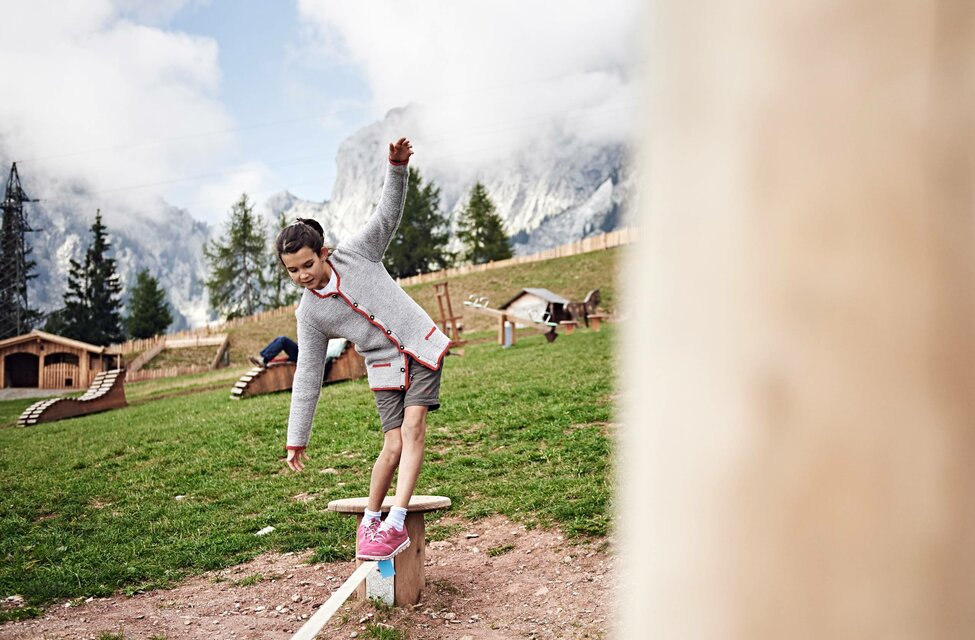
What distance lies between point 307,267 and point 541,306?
2006cm

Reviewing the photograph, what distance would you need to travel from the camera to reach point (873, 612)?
1.91 feet

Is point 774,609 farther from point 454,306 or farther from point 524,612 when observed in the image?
point 454,306

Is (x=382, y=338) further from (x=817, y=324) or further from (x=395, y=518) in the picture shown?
(x=817, y=324)

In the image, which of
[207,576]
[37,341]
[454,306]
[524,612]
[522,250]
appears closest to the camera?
[524,612]

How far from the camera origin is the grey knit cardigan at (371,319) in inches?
148

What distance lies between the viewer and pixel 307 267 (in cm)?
368

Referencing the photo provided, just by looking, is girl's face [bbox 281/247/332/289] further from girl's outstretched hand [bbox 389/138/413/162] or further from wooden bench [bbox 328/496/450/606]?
wooden bench [bbox 328/496/450/606]

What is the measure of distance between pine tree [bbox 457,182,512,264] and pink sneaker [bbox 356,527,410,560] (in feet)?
171

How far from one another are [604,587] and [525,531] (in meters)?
1.19

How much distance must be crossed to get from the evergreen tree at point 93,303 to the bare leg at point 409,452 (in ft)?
165

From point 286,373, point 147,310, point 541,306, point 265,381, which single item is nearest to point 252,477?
point 265,381

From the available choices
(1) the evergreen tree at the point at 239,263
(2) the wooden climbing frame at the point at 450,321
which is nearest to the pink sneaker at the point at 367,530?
(2) the wooden climbing frame at the point at 450,321

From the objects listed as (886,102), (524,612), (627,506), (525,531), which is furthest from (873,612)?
(525,531)

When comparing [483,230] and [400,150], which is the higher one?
[483,230]
